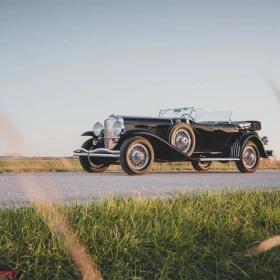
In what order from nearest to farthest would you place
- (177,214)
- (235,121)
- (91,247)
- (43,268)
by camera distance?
(43,268)
(91,247)
(177,214)
(235,121)

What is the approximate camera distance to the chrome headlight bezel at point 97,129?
11208mm

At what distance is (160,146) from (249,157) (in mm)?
2868

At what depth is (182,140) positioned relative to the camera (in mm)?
10789

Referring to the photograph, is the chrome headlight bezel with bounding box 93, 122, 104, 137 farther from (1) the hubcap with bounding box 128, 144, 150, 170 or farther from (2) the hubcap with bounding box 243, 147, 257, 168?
(2) the hubcap with bounding box 243, 147, 257, 168

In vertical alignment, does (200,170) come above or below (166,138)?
below

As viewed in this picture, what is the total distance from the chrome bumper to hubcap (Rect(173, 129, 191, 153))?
4.65 ft

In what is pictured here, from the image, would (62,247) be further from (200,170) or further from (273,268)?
(200,170)

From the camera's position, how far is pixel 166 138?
1068 centimetres

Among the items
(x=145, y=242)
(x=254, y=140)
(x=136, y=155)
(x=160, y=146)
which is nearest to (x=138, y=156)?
(x=136, y=155)

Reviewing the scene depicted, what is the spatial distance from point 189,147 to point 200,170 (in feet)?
7.05

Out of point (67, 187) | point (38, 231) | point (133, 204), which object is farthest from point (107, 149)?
point (38, 231)

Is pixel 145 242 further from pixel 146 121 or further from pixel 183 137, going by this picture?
pixel 146 121

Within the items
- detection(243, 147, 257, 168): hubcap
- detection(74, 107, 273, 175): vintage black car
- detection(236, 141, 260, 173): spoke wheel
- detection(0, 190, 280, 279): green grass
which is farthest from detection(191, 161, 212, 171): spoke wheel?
detection(0, 190, 280, 279): green grass

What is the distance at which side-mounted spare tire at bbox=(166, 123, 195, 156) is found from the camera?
34.9ft
